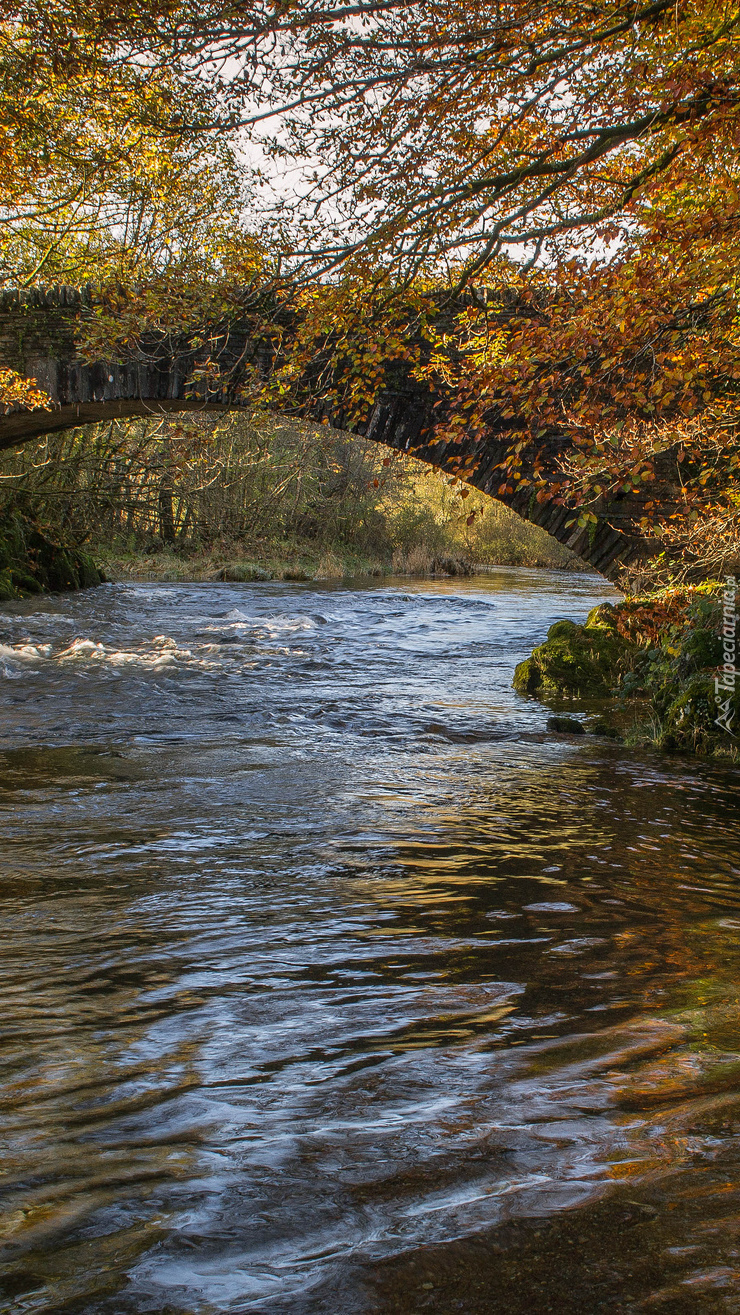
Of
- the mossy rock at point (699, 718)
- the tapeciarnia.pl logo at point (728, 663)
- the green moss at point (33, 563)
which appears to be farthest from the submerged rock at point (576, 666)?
the green moss at point (33, 563)

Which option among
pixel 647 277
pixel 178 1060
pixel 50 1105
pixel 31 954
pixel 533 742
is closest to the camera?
pixel 50 1105

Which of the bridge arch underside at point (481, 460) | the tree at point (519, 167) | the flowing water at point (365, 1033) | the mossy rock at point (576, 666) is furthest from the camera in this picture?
the bridge arch underside at point (481, 460)

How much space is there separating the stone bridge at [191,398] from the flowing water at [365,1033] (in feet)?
19.6

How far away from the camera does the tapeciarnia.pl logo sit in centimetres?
710

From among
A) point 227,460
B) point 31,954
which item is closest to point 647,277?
point 31,954

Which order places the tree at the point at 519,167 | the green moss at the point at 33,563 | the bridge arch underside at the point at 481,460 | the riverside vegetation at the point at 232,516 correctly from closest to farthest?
the tree at the point at 519,167 < the bridge arch underside at the point at 481,460 < the green moss at the point at 33,563 < the riverside vegetation at the point at 232,516

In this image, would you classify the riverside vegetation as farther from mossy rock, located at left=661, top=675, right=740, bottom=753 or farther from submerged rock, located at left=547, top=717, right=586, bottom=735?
mossy rock, located at left=661, top=675, right=740, bottom=753

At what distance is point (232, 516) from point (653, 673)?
20435 mm

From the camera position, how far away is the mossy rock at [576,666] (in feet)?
31.1

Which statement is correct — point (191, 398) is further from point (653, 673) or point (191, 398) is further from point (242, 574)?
point (242, 574)

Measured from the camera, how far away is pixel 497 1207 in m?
1.85

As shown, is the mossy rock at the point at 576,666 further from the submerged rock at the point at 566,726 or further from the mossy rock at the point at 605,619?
the submerged rock at the point at 566,726

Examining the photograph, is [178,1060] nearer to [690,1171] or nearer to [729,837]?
[690,1171]

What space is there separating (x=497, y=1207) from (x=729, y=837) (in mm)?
3487
